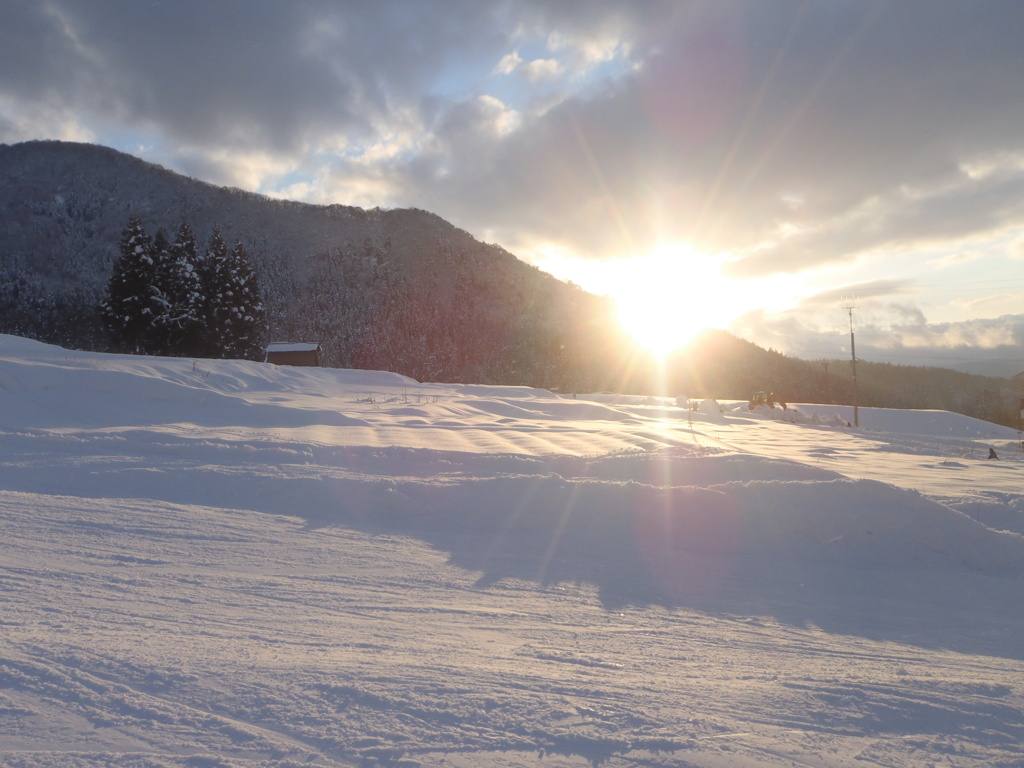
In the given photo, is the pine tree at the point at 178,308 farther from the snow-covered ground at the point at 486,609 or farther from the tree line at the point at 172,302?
the snow-covered ground at the point at 486,609

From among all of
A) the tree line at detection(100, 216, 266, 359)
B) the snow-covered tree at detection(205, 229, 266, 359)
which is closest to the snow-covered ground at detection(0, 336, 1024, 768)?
the tree line at detection(100, 216, 266, 359)

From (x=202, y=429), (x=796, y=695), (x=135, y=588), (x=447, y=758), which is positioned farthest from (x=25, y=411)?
(x=796, y=695)

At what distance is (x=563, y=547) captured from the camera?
21.2 feet

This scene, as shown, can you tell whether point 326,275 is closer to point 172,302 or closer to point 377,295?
point 377,295

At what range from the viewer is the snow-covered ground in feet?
9.25

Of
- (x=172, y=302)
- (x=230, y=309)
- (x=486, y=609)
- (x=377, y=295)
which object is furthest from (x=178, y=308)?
(x=486, y=609)

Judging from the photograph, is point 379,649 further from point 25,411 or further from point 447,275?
point 447,275

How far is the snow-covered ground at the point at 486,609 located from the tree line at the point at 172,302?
30096 mm

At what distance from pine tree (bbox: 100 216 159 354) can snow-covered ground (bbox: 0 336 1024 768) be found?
30.5 m

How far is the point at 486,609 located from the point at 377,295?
68.3 m

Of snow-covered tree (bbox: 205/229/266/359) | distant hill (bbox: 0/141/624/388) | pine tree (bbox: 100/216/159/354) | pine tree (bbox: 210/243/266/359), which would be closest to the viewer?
pine tree (bbox: 100/216/159/354)

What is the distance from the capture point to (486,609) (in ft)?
15.3

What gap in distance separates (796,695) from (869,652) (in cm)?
119

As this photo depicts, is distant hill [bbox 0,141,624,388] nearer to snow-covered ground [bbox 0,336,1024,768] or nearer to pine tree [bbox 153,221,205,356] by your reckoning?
pine tree [bbox 153,221,205,356]
